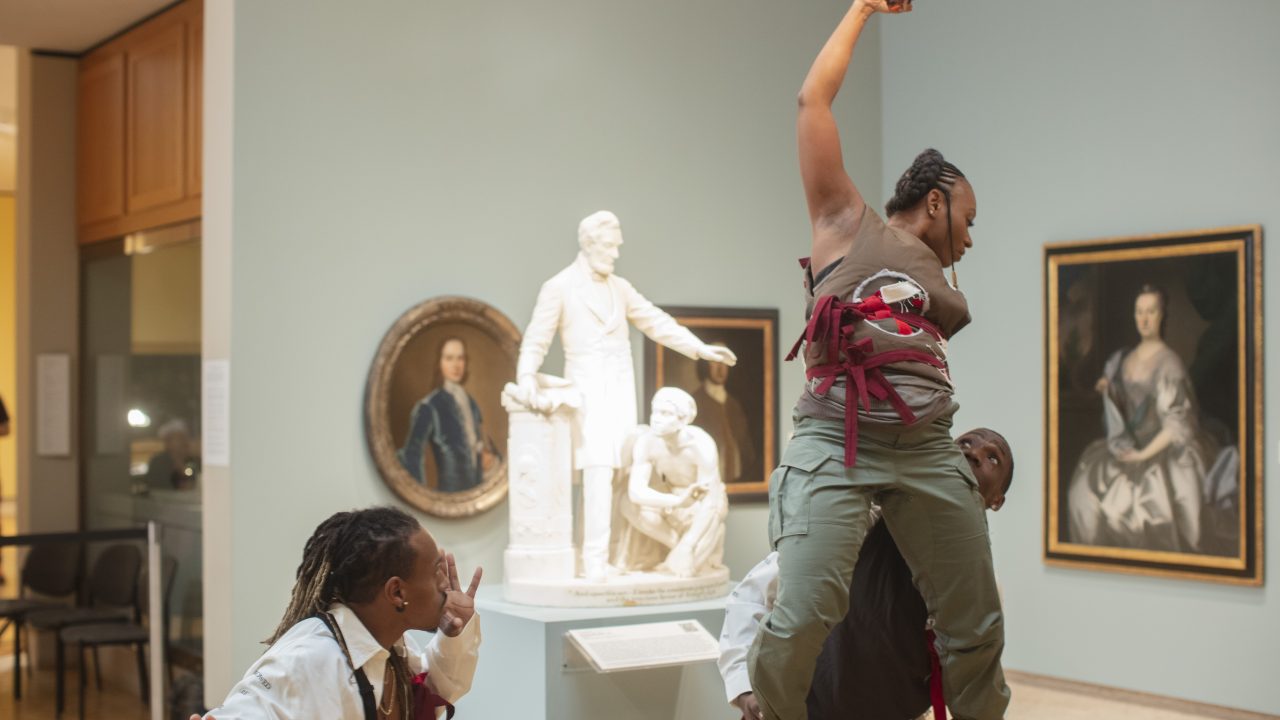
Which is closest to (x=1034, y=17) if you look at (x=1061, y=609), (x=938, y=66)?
(x=938, y=66)

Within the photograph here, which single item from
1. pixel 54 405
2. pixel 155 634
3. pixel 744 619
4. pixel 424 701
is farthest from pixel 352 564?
pixel 54 405

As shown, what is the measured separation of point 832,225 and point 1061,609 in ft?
15.8

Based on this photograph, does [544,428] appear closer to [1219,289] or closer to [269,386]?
[269,386]

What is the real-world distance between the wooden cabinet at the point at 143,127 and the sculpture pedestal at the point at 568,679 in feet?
9.07

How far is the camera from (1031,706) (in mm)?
6586

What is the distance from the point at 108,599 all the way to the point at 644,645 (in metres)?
3.43

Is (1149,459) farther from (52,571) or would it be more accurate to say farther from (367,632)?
(52,571)

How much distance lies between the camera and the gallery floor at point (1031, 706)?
252 inches

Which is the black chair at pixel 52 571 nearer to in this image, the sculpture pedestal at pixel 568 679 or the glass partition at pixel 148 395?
the glass partition at pixel 148 395

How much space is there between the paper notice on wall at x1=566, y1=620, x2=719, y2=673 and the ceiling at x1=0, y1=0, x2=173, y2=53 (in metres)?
4.05

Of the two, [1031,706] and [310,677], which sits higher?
[310,677]

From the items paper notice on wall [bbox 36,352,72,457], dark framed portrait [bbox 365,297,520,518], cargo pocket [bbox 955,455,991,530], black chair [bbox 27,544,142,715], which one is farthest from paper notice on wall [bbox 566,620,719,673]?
paper notice on wall [bbox 36,352,72,457]

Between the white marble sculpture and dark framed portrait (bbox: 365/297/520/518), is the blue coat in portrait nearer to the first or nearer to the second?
dark framed portrait (bbox: 365/297/520/518)

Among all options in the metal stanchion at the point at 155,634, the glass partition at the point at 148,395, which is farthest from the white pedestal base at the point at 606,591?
the glass partition at the point at 148,395
